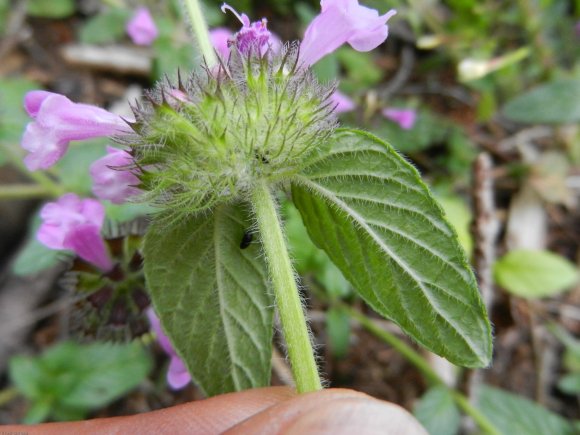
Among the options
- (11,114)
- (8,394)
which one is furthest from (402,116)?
(8,394)

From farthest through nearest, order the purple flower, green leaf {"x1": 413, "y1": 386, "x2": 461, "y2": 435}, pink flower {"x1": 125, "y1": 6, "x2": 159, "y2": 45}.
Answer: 1. pink flower {"x1": 125, "y1": 6, "x2": 159, "y2": 45}
2. green leaf {"x1": 413, "y1": 386, "x2": 461, "y2": 435}
3. the purple flower

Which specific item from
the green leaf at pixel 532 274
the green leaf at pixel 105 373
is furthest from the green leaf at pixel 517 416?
the green leaf at pixel 105 373

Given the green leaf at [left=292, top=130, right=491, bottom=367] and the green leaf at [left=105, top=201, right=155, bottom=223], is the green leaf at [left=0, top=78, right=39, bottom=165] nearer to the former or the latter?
the green leaf at [left=105, top=201, right=155, bottom=223]

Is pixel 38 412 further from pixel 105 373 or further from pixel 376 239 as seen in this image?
pixel 376 239

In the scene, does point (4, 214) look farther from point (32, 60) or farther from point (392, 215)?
point (392, 215)

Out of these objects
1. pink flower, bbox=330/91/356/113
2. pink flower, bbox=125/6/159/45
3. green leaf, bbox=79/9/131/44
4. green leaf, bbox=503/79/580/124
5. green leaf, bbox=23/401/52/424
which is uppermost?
green leaf, bbox=79/9/131/44

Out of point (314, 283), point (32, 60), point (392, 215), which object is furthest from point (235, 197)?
point (32, 60)

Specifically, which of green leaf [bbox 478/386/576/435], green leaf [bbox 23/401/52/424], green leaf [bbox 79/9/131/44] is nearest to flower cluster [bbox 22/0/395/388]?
green leaf [bbox 23/401/52/424]
